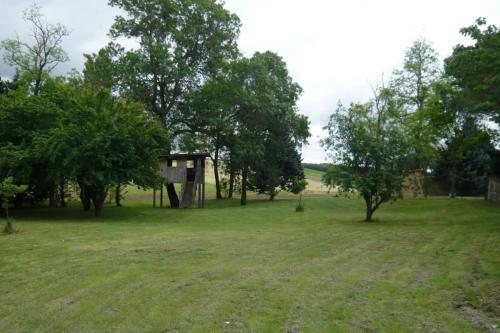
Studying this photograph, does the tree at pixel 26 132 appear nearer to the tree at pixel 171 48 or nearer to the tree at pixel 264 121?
the tree at pixel 171 48

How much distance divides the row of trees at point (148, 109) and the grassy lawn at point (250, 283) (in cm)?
897

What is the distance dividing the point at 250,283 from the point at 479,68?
14696 mm

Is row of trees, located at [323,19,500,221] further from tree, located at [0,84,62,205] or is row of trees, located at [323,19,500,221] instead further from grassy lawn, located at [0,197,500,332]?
tree, located at [0,84,62,205]

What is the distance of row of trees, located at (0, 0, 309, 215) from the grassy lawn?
353 inches

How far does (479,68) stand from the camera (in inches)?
707

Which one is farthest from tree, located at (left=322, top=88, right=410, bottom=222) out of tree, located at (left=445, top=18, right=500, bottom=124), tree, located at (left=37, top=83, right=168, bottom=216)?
tree, located at (left=37, top=83, right=168, bottom=216)

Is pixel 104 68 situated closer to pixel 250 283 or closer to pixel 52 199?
pixel 52 199

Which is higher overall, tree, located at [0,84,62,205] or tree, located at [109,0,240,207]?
tree, located at [109,0,240,207]

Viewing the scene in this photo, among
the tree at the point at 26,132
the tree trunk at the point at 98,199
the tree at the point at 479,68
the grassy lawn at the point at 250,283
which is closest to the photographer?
the grassy lawn at the point at 250,283

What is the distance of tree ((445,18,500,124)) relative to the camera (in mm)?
17125

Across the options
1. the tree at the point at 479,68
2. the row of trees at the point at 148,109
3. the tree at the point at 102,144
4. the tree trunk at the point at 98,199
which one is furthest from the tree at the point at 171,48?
the tree at the point at 479,68

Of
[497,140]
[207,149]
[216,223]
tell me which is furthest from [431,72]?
[216,223]

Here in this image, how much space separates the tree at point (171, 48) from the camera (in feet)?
102

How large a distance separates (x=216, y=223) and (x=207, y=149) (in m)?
22.6
